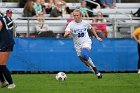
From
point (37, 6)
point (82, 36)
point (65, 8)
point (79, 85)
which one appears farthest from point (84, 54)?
point (65, 8)

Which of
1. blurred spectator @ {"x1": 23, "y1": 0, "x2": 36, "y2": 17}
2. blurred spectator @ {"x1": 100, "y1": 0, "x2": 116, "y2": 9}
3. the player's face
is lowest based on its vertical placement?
blurred spectator @ {"x1": 100, "y1": 0, "x2": 116, "y2": 9}

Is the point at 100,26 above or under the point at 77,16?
under

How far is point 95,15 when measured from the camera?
80.4ft

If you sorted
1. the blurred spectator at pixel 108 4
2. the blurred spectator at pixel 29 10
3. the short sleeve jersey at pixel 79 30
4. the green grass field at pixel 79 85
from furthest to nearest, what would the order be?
the blurred spectator at pixel 108 4, the blurred spectator at pixel 29 10, the short sleeve jersey at pixel 79 30, the green grass field at pixel 79 85

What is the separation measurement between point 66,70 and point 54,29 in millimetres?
2322

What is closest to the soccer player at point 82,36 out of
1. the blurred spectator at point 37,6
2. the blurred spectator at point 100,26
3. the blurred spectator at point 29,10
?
the blurred spectator at point 100,26

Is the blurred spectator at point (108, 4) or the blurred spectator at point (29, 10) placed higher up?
the blurred spectator at point (29, 10)

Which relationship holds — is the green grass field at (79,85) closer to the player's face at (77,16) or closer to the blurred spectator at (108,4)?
the player's face at (77,16)

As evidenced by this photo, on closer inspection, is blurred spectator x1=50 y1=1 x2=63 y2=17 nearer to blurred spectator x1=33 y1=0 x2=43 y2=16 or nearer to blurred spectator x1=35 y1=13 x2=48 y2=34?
blurred spectator x1=33 y1=0 x2=43 y2=16

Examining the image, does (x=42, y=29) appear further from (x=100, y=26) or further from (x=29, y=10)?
(x=100, y=26)

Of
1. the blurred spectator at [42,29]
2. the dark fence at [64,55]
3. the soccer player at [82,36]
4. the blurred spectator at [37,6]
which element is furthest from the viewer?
the blurred spectator at [37,6]

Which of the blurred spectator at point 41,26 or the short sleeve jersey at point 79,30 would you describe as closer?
the short sleeve jersey at point 79,30

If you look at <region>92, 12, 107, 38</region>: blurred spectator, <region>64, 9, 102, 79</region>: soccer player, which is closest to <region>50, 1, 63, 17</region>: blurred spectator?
<region>92, 12, 107, 38</region>: blurred spectator

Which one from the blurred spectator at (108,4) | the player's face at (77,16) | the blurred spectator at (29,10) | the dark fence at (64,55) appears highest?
the player's face at (77,16)
